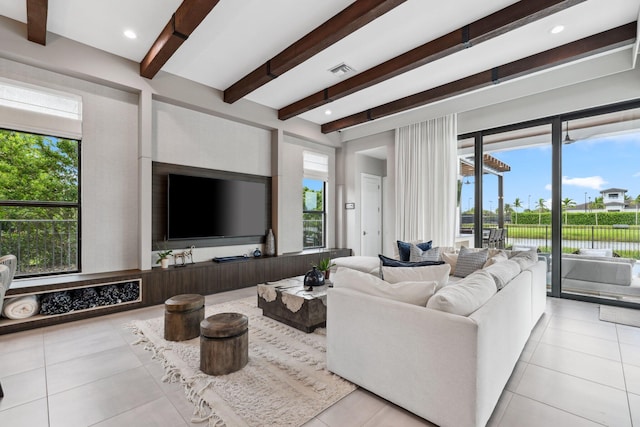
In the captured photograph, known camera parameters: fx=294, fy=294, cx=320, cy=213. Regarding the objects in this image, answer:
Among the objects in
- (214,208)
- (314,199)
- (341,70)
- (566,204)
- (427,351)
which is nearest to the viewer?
(427,351)

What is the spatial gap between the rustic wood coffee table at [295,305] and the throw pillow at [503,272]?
1.51m

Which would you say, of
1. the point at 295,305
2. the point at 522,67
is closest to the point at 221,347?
the point at 295,305

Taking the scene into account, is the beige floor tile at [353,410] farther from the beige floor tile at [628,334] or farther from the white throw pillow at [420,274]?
the beige floor tile at [628,334]

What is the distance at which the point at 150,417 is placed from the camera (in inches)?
65.7

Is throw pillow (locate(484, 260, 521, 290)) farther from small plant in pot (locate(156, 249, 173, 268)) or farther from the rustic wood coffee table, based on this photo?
small plant in pot (locate(156, 249, 173, 268))

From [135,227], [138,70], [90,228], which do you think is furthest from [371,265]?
[138,70]

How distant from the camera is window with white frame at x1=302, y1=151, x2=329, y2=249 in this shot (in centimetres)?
617

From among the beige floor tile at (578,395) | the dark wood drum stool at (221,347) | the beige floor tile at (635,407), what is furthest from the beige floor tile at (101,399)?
the beige floor tile at (635,407)

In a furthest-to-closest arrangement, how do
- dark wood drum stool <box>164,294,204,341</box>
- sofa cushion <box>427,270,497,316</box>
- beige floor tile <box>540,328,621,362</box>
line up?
dark wood drum stool <box>164,294,204,341</box> → beige floor tile <box>540,328,621,362</box> → sofa cushion <box>427,270,497,316</box>

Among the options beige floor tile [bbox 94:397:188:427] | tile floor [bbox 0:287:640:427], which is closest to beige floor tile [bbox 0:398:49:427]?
tile floor [bbox 0:287:640:427]

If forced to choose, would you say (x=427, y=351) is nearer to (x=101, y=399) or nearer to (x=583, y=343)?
(x=101, y=399)

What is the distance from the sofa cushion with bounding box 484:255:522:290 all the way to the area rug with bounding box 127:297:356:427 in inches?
50.6

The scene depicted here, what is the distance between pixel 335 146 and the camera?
6.59m

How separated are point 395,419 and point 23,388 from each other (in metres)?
2.40
